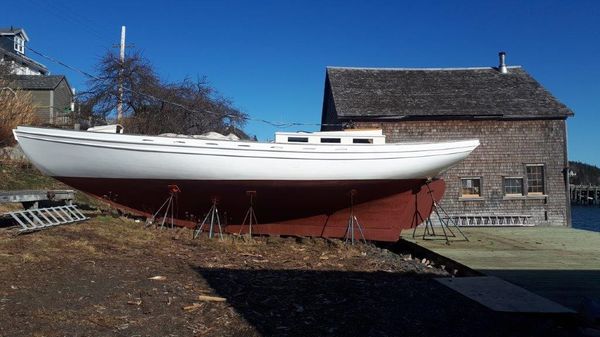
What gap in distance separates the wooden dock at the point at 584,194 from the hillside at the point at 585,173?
3361 centimetres

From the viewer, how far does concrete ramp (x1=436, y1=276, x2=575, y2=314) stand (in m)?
5.48

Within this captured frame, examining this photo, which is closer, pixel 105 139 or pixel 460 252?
pixel 460 252

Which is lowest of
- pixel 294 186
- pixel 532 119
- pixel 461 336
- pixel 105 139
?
pixel 461 336

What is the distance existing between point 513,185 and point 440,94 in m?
4.48

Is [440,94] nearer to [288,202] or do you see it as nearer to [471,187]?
[471,187]

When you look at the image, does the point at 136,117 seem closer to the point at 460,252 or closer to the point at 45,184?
the point at 45,184

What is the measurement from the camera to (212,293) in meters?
6.32

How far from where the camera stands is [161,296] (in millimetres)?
5945

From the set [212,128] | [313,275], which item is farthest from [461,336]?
[212,128]

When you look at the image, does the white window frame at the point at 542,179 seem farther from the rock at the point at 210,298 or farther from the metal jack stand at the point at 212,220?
the rock at the point at 210,298

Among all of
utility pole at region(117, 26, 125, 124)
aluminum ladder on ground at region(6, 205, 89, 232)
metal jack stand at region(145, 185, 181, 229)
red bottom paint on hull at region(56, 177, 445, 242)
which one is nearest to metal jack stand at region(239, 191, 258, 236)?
red bottom paint on hull at region(56, 177, 445, 242)

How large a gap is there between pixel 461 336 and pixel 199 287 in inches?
133

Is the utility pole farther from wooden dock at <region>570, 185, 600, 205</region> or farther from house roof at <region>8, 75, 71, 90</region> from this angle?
wooden dock at <region>570, 185, 600, 205</region>

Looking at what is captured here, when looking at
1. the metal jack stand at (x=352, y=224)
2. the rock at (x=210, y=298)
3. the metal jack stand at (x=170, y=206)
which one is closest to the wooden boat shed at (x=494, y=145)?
the metal jack stand at (x=352, y=224)
